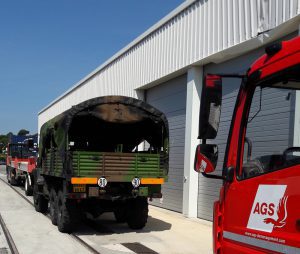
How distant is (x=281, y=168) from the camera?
11.0 feet

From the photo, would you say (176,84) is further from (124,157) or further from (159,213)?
(124,157)

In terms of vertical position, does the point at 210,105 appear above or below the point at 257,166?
above

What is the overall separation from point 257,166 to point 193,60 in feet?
32.3

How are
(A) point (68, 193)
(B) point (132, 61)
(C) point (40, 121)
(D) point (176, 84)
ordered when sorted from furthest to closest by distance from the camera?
(C) point (40, 121) → (B) point (132, 61) → (D) point (176, 84) → (A) point (68, 193)

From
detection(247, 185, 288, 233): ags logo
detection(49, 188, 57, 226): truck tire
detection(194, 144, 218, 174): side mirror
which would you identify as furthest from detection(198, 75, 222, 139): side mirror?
detection(49, 188, 57, 226): truck tire

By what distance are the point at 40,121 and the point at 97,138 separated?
3473 centimetres

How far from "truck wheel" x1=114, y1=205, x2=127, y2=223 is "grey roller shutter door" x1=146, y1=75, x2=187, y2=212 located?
2.86 meters

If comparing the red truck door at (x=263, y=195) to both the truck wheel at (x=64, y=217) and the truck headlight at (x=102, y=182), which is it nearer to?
the truck headlight at (x=102, y=182)

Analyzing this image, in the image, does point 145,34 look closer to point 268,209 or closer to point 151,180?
point 151,180

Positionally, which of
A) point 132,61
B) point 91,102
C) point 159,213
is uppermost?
point 132,61

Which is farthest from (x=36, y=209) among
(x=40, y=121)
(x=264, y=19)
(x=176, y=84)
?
(x=40, y=121)

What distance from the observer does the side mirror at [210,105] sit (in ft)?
12.2

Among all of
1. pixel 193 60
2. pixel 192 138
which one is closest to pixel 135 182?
pixel 192 138

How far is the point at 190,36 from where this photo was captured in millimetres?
13617
